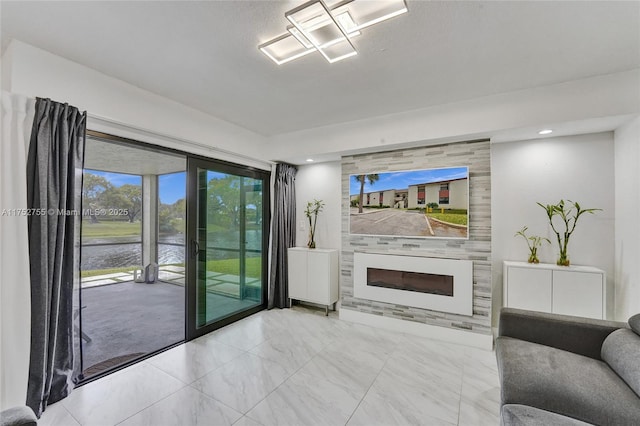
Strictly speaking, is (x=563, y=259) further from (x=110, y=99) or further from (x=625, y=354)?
(x=110, y=99)

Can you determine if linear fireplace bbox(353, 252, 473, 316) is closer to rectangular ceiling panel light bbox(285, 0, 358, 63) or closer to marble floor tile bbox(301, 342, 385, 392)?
marble floor tile bbox(301, 342, 385, 392)

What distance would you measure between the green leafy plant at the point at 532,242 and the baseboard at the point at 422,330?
970mm

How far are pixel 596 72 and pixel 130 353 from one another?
5036 millimetres

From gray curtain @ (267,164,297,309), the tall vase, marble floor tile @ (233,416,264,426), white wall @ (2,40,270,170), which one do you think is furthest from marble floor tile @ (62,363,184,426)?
the tall vase

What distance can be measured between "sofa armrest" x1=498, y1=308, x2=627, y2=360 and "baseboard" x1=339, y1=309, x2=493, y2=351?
98 centimetres

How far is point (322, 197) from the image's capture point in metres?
4.39

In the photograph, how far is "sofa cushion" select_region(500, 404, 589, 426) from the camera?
3.86 ft

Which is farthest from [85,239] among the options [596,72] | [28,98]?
[596,72]

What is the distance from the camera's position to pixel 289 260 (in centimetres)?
431

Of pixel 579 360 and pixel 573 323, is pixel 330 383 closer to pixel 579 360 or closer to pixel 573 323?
pixel 579 360

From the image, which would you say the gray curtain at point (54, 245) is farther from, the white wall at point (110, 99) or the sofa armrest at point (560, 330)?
the sofa armrest at point (560, 330)

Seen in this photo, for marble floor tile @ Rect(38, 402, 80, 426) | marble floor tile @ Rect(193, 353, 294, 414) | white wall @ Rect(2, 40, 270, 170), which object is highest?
white wall @ Rect(2, 40, 270, 170)

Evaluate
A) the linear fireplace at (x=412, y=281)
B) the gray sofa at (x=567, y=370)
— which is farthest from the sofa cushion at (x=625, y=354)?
the linear fireplace at (x=412, y=281)

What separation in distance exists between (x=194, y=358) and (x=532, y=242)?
3.82 meters
